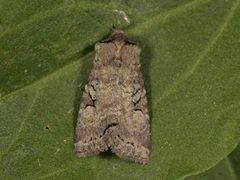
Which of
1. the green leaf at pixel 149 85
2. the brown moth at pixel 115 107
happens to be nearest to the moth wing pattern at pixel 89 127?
the brown moth at pixel 115 107

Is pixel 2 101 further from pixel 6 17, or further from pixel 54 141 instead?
pixel 6 17

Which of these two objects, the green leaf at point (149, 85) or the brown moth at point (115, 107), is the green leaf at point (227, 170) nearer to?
the green leaf at point (149, 85)

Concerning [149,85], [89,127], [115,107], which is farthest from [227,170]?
[89,127]

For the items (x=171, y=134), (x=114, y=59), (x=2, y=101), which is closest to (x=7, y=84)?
(x=2, y=101)

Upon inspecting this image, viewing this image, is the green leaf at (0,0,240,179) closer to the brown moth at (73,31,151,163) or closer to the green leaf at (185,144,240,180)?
the brown moth at (73,31,151,163)

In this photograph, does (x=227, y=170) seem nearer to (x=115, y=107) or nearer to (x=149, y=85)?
(x=149, y=85)
